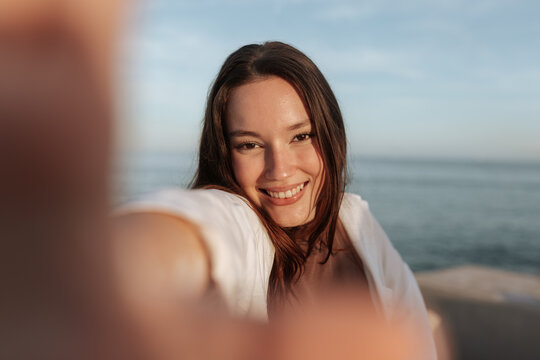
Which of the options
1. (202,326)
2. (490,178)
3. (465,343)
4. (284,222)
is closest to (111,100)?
(202,326)

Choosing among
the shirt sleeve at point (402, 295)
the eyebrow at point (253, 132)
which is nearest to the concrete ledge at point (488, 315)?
the shirt sleeve at point (402, 295)

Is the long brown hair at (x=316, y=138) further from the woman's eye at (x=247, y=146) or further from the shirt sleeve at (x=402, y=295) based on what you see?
the shirt sleeve at (x=402, y=295)

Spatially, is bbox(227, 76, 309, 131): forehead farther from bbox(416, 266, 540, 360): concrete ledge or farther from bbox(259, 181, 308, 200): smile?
bbox(416, 266, 540, 360): concrete ledge

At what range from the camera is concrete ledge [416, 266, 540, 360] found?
330cm

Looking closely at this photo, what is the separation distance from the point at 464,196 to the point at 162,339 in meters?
41.6

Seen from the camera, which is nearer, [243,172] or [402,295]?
[243,172]

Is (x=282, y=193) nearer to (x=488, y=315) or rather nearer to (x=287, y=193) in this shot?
(x=287, y=193)

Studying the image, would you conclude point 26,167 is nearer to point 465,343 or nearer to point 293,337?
point 293,337

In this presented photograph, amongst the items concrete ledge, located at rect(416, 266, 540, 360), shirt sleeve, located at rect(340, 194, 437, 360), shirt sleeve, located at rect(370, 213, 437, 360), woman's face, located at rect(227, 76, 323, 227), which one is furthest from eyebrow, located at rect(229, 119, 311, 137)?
concrete ledge, located at rect(416, 266, 540, 360)

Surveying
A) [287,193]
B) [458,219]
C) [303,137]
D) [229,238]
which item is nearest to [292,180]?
[287,193]

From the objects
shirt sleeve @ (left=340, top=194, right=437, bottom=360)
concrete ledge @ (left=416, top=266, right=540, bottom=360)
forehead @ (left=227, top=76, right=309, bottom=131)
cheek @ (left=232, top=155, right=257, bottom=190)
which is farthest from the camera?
concrete ledge @ (left=416, top=266, right=540, bottom=360)

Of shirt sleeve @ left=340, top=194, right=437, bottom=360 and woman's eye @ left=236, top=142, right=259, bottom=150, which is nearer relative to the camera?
woman's eye @ left=236, top=142, right=259, bottom=150

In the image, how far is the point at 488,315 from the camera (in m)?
3.47

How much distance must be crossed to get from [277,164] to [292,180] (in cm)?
13
